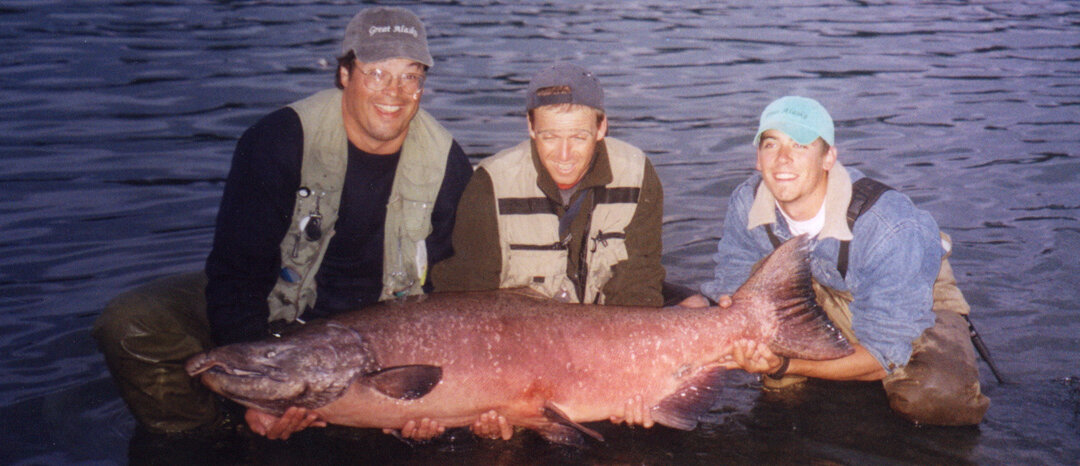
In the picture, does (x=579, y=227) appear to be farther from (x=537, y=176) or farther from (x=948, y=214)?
(x=948, y=214)

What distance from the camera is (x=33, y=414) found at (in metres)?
5.00

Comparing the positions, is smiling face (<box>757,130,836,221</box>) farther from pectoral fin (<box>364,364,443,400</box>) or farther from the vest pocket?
pectoral fin (<box>364,364,443,400</box>)

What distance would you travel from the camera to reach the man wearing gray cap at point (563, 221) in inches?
191

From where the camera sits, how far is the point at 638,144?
10688 mm

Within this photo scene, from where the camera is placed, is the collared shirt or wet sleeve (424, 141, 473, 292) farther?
wet sleeve (424, 141, 473, 292)

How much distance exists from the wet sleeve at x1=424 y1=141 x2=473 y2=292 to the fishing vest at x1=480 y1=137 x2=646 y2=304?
0.25 m

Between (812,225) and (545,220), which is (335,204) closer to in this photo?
(545,220)

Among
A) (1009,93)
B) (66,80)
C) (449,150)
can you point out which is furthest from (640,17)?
(449,150)

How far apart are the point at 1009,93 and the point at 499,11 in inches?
422

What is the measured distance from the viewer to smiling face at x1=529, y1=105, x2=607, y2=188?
4.66 meters

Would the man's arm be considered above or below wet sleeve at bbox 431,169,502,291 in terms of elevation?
below

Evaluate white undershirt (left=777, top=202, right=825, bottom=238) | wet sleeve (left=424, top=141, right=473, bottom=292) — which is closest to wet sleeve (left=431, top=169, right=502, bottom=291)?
wet sleeve (left=424, top=141, right=473, bottom=292)

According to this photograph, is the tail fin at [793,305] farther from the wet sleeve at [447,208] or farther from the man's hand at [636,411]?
the wet sleeve at [447,208]

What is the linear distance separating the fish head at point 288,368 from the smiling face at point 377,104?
1.15m
